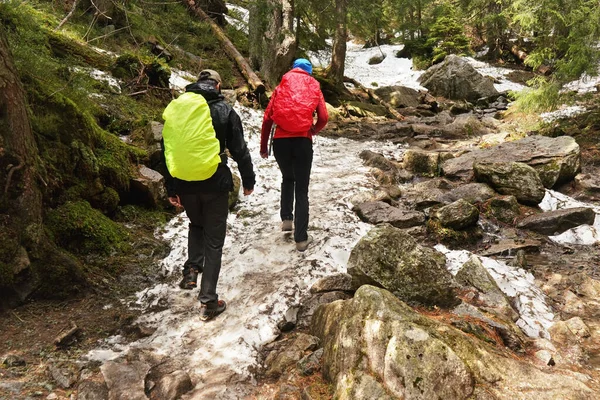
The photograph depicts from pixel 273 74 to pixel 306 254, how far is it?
10051 mm

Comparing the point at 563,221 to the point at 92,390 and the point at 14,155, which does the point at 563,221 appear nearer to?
the point at 92,390

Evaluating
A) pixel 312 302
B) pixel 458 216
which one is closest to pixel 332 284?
pixel 312 302

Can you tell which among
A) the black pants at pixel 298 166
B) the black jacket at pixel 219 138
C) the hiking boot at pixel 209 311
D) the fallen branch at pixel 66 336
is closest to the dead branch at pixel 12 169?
the black jacket at pixel 219 138

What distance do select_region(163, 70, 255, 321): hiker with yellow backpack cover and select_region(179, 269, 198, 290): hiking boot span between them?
1.06 ft

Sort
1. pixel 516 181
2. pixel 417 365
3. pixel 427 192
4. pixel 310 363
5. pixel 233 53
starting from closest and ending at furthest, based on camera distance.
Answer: pixel 417 365
pixel 310 363
pixel 516 181
pixel 427 192
pixel 233 53

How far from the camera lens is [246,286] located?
469 centimetres

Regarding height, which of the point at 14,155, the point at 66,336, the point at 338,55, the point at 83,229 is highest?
the point at 338,55

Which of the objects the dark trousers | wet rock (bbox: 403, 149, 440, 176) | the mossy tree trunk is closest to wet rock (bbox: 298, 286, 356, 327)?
the dark trousers

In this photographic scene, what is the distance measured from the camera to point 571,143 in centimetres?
868

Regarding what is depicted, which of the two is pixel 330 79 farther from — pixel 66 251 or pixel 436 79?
pixel 66 251

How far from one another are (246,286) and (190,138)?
76.1 inches

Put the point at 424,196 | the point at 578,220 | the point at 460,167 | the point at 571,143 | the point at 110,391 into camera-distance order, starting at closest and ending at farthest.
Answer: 1. the point at 110,391
2. the point at 578,220
3. the point at 424,196
4. the point at 571,143
5. the point at 460,167

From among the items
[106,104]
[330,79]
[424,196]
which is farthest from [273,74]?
[424,196]

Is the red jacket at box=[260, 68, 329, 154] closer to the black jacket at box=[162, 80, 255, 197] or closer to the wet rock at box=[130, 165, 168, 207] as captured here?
the black jacket at box=[162, 80, 255, 197]
